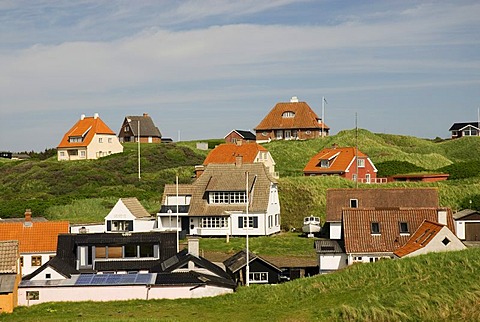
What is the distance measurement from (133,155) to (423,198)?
46619mm

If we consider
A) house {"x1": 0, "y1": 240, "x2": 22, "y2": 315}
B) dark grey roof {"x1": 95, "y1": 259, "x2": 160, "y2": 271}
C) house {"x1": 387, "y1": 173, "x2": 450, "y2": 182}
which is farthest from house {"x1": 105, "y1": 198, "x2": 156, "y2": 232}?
house {"x1": 387, "y1": 173, "x2": 450, "y2": 182}

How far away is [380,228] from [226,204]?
1571 cm

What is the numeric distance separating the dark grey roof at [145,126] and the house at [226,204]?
52.7m

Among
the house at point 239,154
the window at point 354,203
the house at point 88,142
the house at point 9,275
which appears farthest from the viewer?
the house at point 88,142

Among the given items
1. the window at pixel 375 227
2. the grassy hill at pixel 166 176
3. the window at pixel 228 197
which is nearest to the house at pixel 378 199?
the window at pixel 228 197

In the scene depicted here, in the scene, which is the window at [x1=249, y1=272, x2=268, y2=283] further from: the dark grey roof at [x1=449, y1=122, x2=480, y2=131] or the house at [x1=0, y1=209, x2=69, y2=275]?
the dark grey roof at [x1=449, y1=122, x2=480, y2=131]

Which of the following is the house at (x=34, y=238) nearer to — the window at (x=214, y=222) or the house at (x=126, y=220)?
the house at (x=126, y=220)

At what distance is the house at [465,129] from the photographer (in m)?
113

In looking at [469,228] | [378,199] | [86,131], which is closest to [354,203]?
[378,199]

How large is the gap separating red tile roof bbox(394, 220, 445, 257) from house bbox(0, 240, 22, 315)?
59.7 ft

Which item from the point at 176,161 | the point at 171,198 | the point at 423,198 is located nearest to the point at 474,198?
the point at 423,198

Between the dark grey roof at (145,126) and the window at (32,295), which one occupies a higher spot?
the dark grey roof at (145,126)

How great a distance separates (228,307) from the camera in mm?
32969

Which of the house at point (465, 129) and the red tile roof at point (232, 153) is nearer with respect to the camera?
the red tile roof at point (232, 153)
